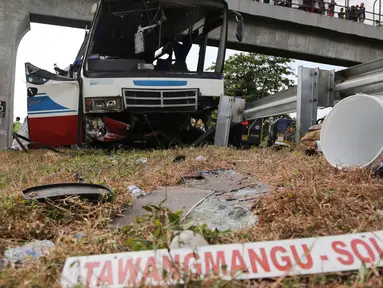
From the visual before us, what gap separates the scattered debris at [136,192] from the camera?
8.26 ft

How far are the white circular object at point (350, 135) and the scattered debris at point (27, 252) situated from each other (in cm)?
194

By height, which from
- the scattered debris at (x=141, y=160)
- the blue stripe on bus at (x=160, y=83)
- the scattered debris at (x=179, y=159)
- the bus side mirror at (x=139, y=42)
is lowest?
the scattered debris at (x=141, y=160)

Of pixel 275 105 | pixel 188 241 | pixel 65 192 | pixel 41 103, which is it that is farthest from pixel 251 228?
pixel 41 103

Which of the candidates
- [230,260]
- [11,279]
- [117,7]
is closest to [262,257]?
[230,260]

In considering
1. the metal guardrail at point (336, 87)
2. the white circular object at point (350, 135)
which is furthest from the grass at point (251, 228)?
the metal guardrail at point (336, 87)

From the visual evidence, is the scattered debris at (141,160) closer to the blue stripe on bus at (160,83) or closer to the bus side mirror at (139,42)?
the blue stripe on bus at (160,83)

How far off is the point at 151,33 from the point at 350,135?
171 inches

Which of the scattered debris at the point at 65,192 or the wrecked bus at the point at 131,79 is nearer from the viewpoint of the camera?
the scattered debris at the point at 65,192

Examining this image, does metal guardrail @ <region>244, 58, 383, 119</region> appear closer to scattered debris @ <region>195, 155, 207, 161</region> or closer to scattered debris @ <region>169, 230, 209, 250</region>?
scattered debris @ <region>195, 155, 207, 161</region>

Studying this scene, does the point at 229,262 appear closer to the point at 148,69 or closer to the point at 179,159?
the point at 179,159

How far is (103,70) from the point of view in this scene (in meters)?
5.99

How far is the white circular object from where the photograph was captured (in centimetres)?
268

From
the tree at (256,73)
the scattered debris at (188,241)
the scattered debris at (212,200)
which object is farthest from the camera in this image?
the tree at (256,73)

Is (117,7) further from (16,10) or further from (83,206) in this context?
(16,10)
